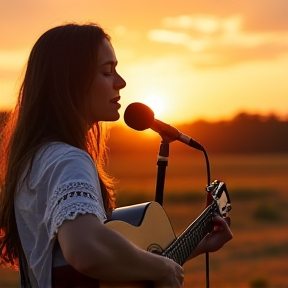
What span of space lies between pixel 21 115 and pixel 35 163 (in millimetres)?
280

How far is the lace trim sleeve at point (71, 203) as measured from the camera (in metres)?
2.47

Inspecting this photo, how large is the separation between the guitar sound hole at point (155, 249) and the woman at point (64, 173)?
0.21 metres

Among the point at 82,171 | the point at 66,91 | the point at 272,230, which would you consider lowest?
the point at 272,230

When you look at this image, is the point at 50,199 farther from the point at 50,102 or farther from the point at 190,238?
the point at 190,238

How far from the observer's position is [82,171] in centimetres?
254

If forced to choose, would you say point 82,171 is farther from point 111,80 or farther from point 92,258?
point 111,80

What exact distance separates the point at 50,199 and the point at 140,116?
71 centimetres

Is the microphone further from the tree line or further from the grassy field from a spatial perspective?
the tree line

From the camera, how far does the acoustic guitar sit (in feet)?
8.66

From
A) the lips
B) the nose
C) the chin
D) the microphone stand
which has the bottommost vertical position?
the microphone stand

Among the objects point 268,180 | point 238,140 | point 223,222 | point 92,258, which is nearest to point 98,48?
point 92,258

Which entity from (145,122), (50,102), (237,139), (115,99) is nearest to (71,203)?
(50,102)

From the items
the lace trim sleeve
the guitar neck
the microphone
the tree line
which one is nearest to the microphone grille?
the microphone

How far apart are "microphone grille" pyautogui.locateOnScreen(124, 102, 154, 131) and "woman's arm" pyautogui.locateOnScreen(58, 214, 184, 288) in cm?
65
